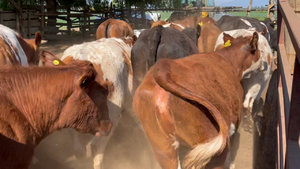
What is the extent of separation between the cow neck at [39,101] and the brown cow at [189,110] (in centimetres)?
70

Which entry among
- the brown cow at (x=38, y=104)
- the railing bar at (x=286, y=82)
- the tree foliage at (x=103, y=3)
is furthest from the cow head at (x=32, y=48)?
the tree foliage at (x=103, y=3)

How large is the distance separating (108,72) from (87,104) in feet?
3.84

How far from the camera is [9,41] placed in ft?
11.8

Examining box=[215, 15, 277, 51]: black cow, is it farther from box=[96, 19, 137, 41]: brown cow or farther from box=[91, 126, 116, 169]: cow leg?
box=[91, 126, 116, 169]: cow leg

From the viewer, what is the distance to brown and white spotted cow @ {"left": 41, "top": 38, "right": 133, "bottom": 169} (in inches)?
143

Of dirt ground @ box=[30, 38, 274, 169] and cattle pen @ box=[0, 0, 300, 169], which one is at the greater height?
cattle pen @ box=[0, 0, 300, 169]

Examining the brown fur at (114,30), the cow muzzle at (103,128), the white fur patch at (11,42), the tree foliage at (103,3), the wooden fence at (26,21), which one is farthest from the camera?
the tree foliage at (103,3)

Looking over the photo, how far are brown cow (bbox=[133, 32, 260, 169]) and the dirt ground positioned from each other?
1730mm

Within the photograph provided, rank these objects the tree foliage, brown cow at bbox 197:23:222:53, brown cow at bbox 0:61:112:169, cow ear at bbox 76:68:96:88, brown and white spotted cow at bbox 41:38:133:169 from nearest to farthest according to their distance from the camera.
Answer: brown cow at bbox 0:61:112:169 → cow ear at bbox 76:68:96:88 → brown and white spotted cow at bbox 41:38:133:169 → brown cow at bbox 197:23:222:53 → the tree foliage

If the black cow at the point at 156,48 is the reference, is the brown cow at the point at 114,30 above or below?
above

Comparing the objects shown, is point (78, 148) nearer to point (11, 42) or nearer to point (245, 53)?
point (11, 42)

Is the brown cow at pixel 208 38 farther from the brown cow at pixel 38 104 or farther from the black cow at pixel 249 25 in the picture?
the brown cow at pixel 38 104

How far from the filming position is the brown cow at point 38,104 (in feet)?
7.00

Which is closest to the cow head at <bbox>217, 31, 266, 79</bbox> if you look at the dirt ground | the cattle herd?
the cattle herd
